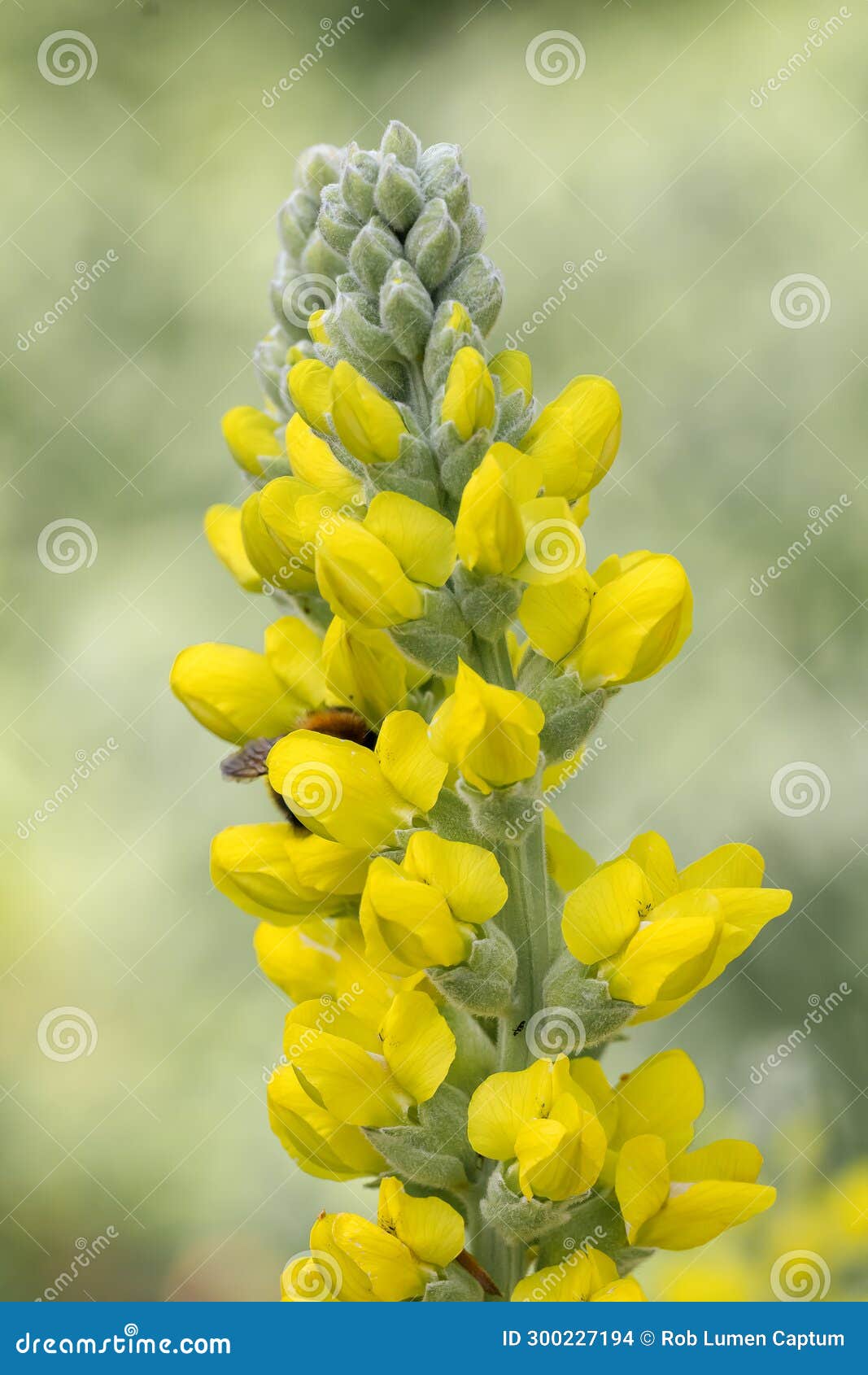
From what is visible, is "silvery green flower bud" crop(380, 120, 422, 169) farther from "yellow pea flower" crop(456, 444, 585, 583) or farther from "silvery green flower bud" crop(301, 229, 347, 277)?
"yellow pea flower" crop(456, 444, 585, 583)

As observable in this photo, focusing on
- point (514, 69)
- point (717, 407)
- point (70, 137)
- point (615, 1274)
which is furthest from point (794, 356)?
point (615, 1274)

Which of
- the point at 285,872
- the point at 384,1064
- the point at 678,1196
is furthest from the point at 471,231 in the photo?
the point at 678,1196

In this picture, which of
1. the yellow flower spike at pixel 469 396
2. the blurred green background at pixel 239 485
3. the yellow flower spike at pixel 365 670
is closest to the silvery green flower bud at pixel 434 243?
the yellow flower spike at pixel 469 396

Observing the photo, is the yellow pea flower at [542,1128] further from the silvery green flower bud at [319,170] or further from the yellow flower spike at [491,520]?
the silvery green flower bud at [319,170]

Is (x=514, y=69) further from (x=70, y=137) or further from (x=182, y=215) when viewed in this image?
(x=70, y=137)

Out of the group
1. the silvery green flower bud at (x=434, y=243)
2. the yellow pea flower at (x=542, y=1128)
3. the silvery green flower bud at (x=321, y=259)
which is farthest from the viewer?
the silvery green flower bud at (x=321, y=259)

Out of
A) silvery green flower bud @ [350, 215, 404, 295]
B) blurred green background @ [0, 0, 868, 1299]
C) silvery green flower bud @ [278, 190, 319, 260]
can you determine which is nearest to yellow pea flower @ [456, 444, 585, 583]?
silvery green flower bud @ [350, 215, 404, 295]
